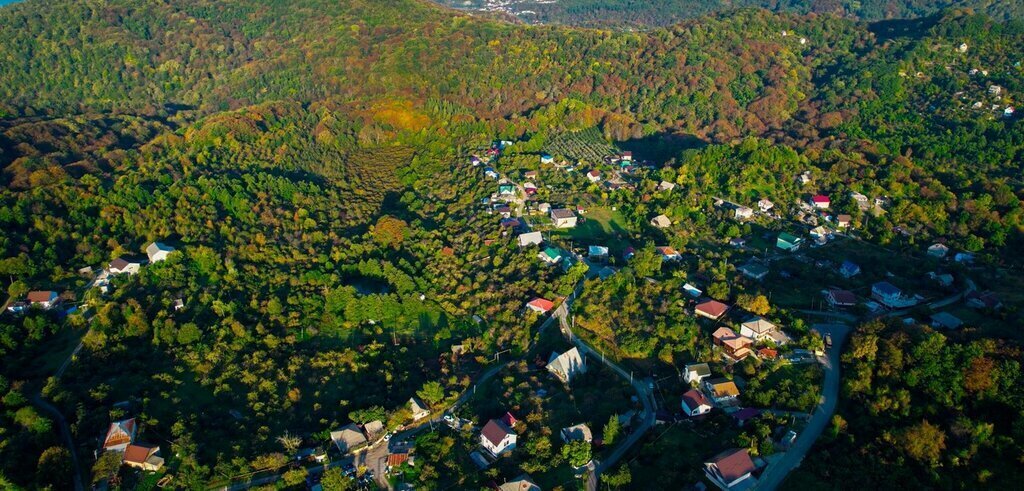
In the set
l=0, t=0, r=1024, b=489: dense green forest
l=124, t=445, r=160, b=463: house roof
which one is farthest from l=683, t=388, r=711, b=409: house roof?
l=124, t=445, r=160, b=463: house roof

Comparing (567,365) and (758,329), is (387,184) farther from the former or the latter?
(758,329)

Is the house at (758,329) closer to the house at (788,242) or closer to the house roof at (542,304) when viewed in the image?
the house roof at (542,304)

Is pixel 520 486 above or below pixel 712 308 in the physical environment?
below

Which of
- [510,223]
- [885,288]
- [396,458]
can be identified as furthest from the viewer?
[510,223]

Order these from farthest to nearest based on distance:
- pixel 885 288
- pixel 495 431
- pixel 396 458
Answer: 1. pixel 885 288
2. pixel 495 431
3. pixel 396 458

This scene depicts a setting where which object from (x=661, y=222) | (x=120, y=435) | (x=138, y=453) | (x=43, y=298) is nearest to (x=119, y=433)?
(x=120, y=435)

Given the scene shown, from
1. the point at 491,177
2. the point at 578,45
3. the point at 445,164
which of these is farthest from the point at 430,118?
the point at 578,45

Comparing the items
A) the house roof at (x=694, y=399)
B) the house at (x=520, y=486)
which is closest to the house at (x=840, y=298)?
the house roof at (x=694, y=399)

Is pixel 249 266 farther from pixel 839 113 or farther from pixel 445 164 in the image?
pixel 839 113

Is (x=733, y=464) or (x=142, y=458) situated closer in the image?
(x=733, y=464)
